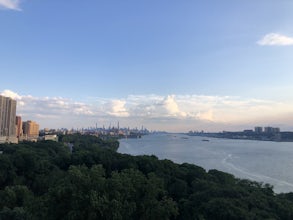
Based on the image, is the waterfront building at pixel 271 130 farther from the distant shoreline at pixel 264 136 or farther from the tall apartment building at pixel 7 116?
the tall apartment building at pixel 7 116

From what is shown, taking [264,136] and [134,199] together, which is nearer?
[134,199]

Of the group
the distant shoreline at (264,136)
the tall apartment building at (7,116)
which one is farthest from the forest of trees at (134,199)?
the distant shoreline at (264,136)

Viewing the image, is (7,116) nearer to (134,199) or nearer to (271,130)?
(134,199)

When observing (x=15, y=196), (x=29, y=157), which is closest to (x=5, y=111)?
(x=29, y=157)

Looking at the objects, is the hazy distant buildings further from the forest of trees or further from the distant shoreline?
the forest of trees

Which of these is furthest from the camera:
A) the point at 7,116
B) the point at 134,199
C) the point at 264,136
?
the point at 264,136

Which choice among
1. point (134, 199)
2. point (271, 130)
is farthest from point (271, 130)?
point (134, 199)

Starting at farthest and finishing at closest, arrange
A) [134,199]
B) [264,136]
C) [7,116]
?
1. [264,136]
2. [7,116]
3. [134,199]

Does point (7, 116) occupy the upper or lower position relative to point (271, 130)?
upper

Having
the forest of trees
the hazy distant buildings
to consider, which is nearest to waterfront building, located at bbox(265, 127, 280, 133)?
the hazy distant buildings

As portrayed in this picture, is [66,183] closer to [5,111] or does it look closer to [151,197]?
[151,197]

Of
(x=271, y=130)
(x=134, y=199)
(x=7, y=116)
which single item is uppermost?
(x=7, y=116)
